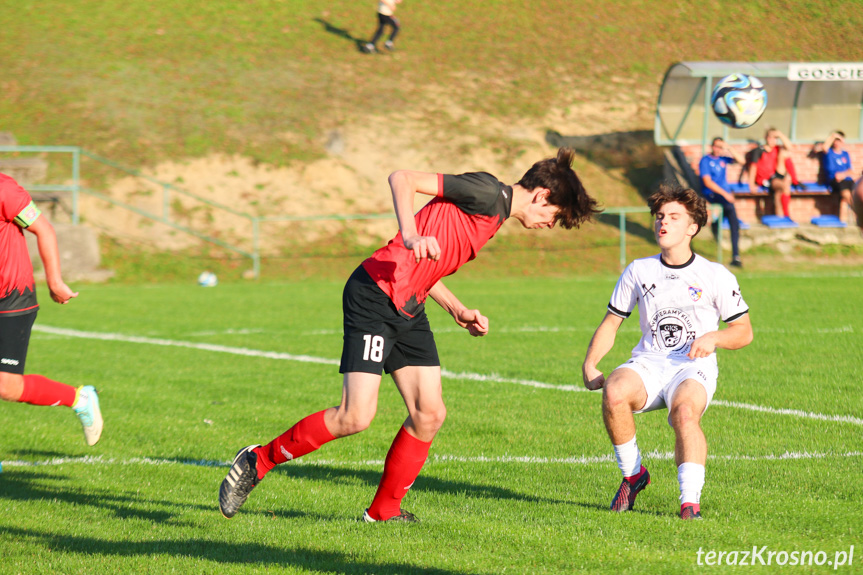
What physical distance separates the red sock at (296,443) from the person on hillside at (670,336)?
136 centimetres

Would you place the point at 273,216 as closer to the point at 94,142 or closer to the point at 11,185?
the point at 94,142

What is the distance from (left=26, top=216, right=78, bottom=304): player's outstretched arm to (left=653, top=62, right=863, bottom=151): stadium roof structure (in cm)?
2042

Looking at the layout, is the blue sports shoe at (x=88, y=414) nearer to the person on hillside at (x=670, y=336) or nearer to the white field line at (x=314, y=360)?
the person on hillside at (x=670, y=336)

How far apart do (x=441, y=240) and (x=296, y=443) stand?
1.14m

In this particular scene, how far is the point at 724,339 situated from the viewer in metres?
4.39

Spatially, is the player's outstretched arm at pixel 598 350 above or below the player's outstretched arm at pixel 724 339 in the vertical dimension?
below

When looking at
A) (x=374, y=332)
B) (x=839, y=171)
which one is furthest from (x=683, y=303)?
(x=839, y=171)

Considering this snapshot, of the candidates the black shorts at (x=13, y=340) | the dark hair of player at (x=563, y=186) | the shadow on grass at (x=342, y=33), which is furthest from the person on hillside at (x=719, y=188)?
the black shorts at (x=13, y=340)

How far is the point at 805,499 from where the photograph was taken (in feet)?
14.2

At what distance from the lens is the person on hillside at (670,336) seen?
436cm

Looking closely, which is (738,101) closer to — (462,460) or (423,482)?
(462,460)

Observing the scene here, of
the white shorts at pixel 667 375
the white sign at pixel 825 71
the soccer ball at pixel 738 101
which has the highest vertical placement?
the white sign at pixel 825 71

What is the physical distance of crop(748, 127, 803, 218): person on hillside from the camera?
21438mm

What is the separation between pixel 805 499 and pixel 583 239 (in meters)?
18.4
